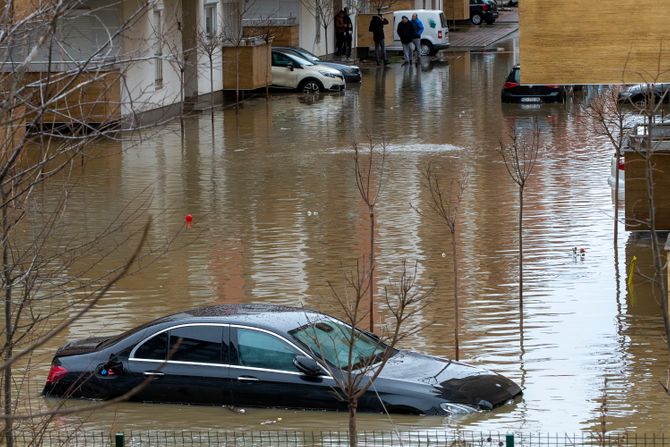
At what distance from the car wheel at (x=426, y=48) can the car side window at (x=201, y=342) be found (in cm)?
5016

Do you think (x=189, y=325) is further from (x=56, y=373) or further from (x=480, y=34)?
(x=480, y=34)

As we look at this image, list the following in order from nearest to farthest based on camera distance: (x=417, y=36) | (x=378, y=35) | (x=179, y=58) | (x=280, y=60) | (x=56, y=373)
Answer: (x=56, y=373) → (x=179, y=58) → (x=280, y=60) → (x=378, y=35) → (x=417, y=36)

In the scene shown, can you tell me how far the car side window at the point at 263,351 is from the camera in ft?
41.8

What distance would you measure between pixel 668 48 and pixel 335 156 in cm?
1474

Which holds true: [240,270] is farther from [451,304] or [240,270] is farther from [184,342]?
[184,342]

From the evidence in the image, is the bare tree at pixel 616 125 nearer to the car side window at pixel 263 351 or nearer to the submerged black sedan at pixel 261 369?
the submerged black sedan at pixel 261 369

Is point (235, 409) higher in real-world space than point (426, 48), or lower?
lower

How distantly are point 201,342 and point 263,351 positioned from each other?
62 cm

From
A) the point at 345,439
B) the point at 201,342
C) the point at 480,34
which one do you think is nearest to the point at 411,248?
the point at 201,342

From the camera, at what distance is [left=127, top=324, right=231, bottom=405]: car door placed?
1296cm

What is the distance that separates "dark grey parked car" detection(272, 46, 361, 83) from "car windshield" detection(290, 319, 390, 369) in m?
34.7

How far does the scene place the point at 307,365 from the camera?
12.6 meters

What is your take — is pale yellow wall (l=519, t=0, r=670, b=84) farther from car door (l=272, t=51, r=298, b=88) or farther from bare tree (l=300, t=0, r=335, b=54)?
bare tree (l=300, t=0, r=335, b=54)

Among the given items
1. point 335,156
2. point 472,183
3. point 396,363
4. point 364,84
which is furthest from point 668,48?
point 364,84
